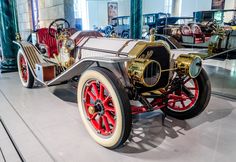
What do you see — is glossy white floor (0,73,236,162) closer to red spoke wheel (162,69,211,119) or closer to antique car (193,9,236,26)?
red spoke wheel (162,69,211,119)

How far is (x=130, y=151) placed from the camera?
1992 millimetres

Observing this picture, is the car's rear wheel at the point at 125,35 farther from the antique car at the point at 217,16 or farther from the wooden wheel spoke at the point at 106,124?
the wooden wheel spoke at the point at 106,124

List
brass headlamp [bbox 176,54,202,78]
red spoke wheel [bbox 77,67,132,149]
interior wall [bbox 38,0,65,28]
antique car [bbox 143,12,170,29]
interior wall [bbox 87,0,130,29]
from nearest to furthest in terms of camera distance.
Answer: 1. red spoke wheel [bbox 77,67,132,149]
2. brass headlamp [bbox 176,54,202,78]
3. antique car [bbox 143,12,170,29]
4. interior wall [bbox 87,0,130,29]
5. interior wall [bbox 38,0,65,28]

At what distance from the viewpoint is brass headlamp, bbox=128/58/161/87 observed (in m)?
1.90

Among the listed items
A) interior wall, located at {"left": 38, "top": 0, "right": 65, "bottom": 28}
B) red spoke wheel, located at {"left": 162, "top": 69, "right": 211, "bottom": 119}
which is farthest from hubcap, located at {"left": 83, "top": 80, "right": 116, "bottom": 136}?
interior wall, located at {"left": 38, "top": 0, "right": 65, "bottom": 28}

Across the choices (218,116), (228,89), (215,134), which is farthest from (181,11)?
(215,134)

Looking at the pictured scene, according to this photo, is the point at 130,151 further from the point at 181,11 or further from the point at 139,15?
the point at 139,15

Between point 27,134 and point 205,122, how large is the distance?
2.06 meters

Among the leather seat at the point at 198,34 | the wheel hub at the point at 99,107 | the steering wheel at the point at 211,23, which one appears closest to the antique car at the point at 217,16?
the steering wheel at the point at 211,23

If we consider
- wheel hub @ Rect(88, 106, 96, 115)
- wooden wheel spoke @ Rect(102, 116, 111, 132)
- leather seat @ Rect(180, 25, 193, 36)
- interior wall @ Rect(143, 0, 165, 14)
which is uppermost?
interior wall @ Rect(143, 0, 165, 14)

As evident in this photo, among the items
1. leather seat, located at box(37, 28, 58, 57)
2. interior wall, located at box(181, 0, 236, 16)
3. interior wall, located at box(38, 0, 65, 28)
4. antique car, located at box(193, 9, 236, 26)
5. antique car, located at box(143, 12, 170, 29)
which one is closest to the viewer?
antique car, located at box(193, 9, 236, 26)

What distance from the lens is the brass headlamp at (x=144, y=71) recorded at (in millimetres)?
1899

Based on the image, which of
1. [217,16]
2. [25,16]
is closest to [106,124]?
[217,16]

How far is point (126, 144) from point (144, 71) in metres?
0.76
